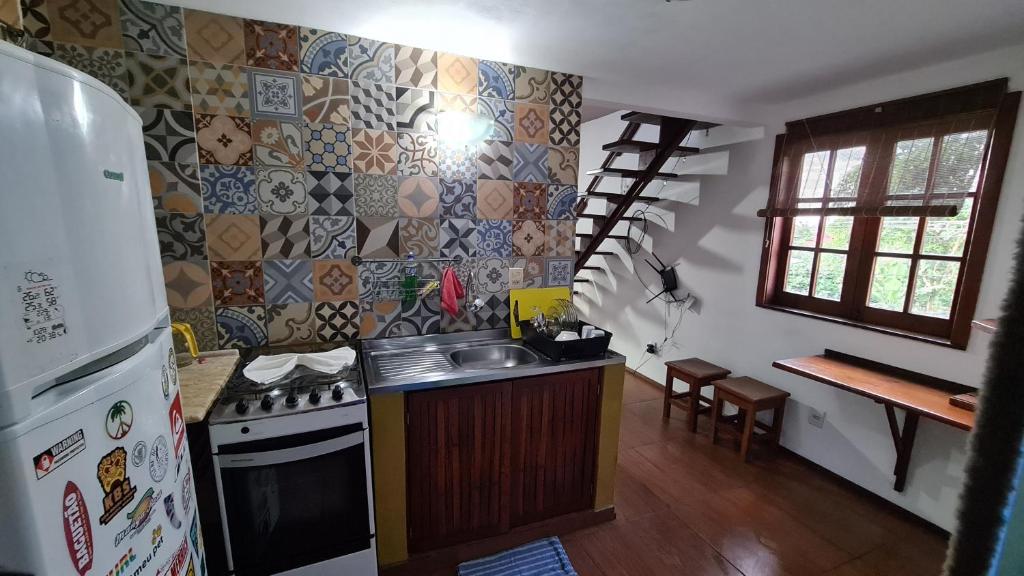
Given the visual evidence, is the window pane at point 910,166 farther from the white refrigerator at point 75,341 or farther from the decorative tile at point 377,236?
the white refrigerator at point 75,341

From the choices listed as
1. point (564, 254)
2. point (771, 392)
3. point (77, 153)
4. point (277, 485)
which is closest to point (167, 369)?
point (77, 153)

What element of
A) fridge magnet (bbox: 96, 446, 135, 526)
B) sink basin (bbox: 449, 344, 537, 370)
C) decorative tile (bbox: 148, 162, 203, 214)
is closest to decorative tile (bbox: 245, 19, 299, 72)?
decorative tile (bbox: 148, 162, 203, 214)

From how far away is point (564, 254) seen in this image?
2.46 metres

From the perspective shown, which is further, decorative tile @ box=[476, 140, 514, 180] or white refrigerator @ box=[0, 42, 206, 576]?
decorative tile @ box=[476, 140, 514, 180]

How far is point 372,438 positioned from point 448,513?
0.52m

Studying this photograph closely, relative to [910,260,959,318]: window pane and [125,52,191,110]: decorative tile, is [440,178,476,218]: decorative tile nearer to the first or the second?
[125,52,191,110]: decorative tile

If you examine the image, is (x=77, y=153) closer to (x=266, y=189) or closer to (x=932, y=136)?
(x=266, y=189)

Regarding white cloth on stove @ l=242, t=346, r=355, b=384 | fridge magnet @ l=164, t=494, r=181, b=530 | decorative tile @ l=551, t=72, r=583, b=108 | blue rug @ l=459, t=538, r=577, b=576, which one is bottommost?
blue rug @ l=459, t=538, r=577, b=576

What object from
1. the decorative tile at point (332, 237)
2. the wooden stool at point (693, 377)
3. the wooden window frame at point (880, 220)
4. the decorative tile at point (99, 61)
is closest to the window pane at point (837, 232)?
the wooden window frame at point (880, 220)

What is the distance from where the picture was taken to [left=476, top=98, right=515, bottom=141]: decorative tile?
7.03ft

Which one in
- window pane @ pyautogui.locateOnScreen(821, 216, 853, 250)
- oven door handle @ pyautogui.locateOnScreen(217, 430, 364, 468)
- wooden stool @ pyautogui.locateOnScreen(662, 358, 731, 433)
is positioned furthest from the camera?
wooden stool @ pyautogui.locateOnScreen(662, 358, 731, 433)

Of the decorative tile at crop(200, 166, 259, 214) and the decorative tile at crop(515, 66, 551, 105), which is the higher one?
the decorative tile at crop(515, 66, 551, 105)

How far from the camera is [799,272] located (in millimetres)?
2781

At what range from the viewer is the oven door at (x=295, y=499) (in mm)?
1441
